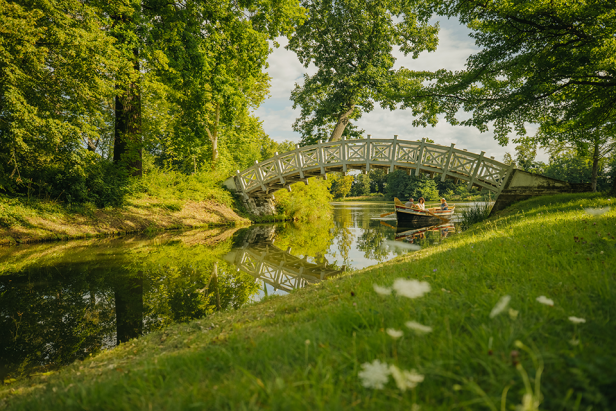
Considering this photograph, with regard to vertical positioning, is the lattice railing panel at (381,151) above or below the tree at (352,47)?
below

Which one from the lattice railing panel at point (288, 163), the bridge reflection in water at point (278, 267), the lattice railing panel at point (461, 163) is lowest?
the bridge reflection in water at point (278, 267)

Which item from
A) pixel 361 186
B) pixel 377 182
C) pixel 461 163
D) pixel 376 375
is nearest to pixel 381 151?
pixel 461 163

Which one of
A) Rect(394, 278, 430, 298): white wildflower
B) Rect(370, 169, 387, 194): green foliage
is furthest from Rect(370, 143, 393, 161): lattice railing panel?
Rect(370, 169, 387, 194): green foliage

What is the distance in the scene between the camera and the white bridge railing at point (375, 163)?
14.5 meters

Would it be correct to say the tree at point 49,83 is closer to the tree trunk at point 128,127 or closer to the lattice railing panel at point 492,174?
the tree trunk at point 128,127

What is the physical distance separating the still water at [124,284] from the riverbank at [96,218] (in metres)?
0.97

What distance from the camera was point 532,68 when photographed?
9.62 m

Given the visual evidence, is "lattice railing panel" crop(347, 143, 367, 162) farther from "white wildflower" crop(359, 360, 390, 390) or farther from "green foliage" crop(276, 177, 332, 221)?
"white wildflower" crop(359, 360, 390, 390)

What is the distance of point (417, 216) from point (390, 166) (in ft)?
14.0

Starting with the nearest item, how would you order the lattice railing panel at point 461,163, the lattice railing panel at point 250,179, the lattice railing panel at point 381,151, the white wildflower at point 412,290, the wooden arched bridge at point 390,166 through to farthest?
the white wildflower at point 412,290 < the wooden arched bridge at point 390,166 < the lattice railing panel at point 461,163 < the lattice railing panel at point 381,151 < the lattice railing panel at point 250,179

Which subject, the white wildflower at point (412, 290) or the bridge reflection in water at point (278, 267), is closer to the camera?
the white wildflower at point (412, 290)

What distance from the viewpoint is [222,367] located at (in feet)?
5.89

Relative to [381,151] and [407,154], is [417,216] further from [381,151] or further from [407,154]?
[381,151]

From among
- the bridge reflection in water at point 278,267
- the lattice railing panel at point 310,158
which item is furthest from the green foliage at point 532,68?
the bridge reflection in water at point 278,267
